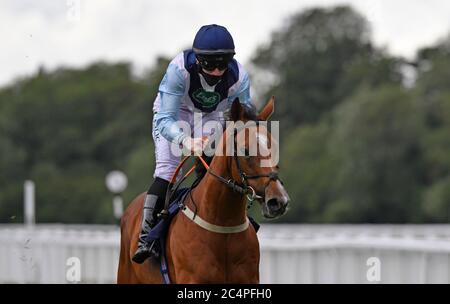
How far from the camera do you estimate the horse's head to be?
6.67 m

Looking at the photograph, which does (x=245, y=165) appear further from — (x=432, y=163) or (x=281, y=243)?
(x=432, y=163)

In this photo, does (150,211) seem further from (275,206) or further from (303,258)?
(303,258)

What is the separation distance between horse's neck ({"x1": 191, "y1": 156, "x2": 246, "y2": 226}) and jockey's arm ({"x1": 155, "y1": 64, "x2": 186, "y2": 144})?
54 centimetres

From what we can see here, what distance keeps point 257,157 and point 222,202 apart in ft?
1.91

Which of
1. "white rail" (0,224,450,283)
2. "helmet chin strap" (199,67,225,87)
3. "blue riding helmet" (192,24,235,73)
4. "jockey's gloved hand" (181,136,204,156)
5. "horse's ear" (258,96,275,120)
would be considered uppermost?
"blue riding helmet" (192,24,235,73)

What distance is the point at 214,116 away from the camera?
26.8 ft

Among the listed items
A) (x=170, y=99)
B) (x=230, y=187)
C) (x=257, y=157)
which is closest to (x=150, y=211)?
(x=170, y=99)

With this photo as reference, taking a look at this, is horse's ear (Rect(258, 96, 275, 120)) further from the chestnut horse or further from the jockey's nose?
the jockey's nose

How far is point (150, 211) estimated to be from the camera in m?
8.11

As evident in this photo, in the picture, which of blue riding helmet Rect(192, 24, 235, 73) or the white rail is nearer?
blue riding helmet Rect(192, 24, 235, 73)

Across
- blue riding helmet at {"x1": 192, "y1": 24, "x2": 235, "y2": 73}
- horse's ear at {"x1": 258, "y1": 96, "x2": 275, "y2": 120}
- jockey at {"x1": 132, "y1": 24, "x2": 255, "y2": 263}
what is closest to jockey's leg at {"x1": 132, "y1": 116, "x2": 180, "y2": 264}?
jockey at {"x1": 132, "y1": 24, "x2": 255, "y2": 263}

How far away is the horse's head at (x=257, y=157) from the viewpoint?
6672 millimetres

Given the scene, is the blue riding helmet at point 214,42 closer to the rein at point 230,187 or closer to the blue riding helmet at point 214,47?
the blue riding helmet at point 214,47

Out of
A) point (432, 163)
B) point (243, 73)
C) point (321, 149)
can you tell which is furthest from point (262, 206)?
point (321, 149)
